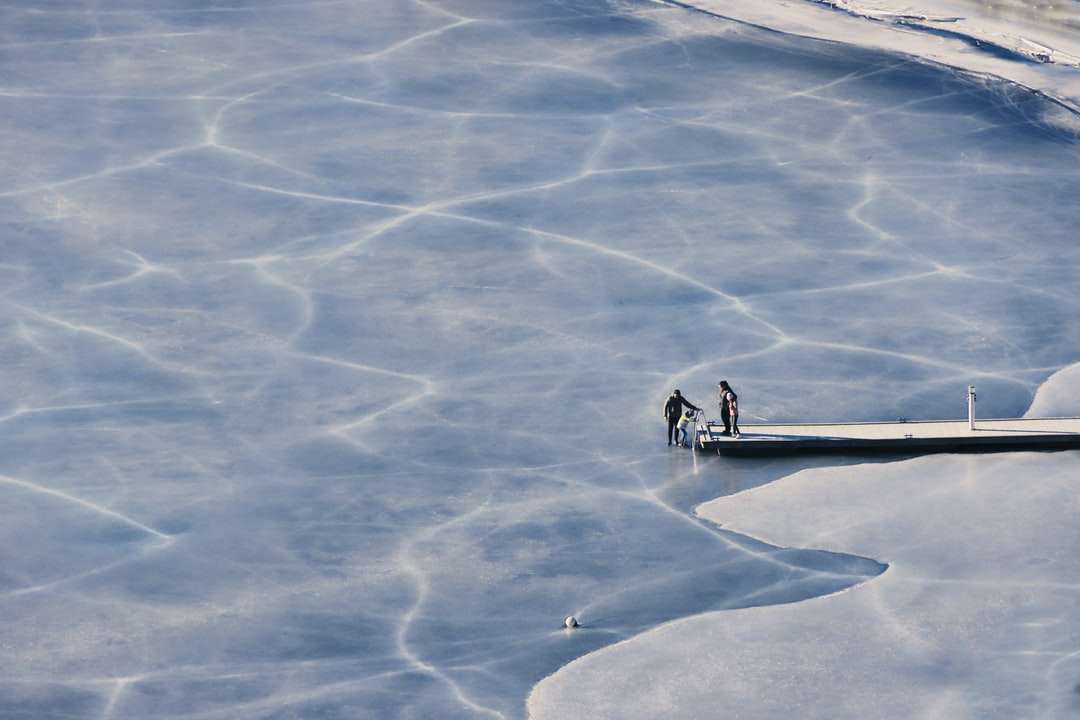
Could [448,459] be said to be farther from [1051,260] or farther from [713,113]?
[713,113]

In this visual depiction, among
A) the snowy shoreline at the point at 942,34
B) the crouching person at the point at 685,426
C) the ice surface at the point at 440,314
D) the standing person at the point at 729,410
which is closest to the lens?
the ice surface at the point at 440,314

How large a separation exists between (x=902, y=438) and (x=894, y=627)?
144 inches

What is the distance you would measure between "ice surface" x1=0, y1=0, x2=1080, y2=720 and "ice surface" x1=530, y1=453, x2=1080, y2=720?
13.4 inches

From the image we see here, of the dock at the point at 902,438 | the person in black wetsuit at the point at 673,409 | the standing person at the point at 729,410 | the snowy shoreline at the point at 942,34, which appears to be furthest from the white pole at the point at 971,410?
the snowy shoreline at the point at 942,34

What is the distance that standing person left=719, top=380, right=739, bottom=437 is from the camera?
16781 millimetres

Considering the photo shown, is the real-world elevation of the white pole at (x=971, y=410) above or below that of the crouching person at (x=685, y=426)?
above

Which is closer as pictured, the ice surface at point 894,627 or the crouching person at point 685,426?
the ice surface at point 894,627

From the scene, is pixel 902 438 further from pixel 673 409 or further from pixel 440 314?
pixel 440 314

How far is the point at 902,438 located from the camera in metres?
16.7

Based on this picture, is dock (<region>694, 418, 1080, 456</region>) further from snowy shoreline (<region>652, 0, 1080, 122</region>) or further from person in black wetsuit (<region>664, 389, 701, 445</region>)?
snowy shoreline (<region>652, 0, 1080, 122</region>)

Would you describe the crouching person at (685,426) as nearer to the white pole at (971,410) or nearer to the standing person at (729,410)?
the standing person at (729,410)

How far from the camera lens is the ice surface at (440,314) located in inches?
552

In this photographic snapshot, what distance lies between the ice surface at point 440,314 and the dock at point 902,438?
0.28 metres

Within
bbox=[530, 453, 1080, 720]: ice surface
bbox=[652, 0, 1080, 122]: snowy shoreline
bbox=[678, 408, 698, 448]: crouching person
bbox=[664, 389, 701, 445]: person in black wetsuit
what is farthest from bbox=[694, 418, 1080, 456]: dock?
bbox=[652, 0, 1080, 122]: snowy shoreline
